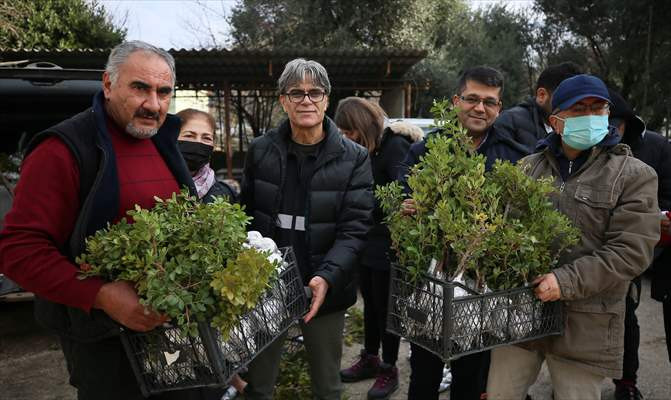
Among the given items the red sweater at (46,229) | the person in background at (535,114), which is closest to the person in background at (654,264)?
the person in background at (535,114)

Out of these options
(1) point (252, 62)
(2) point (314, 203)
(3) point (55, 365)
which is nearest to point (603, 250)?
(2) point (314, 203)

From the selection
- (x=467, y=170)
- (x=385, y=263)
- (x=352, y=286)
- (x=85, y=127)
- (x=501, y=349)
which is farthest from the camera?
(x=385, y=263)

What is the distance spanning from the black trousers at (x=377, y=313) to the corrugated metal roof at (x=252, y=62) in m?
6.69

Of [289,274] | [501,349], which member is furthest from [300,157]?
[501,349]

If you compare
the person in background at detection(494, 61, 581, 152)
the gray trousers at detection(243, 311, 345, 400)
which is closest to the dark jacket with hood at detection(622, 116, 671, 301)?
the person in background at detection(494, 61, 581, 152)

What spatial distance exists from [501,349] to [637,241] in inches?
33.7

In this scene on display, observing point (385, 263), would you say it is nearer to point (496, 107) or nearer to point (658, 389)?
point (496, 107)

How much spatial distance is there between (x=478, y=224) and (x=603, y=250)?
617 millimetres

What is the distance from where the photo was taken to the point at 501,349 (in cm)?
255

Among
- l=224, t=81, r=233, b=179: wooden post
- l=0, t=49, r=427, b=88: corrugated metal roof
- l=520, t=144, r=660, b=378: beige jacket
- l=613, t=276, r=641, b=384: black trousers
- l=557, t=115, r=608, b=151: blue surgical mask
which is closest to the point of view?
l=520, t=144, r=660, b=378: beige jacket

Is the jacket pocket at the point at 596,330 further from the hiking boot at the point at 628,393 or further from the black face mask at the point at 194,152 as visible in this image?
the black face mask at the point at 194,152

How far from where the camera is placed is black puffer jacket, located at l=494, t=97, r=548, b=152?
3039mm

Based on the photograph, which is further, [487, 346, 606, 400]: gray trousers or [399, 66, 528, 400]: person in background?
[399, 66, 528, 400]: person in background

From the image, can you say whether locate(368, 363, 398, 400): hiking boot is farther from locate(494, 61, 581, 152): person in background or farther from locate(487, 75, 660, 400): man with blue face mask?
locate(494, 61, 581, 152): person in background
